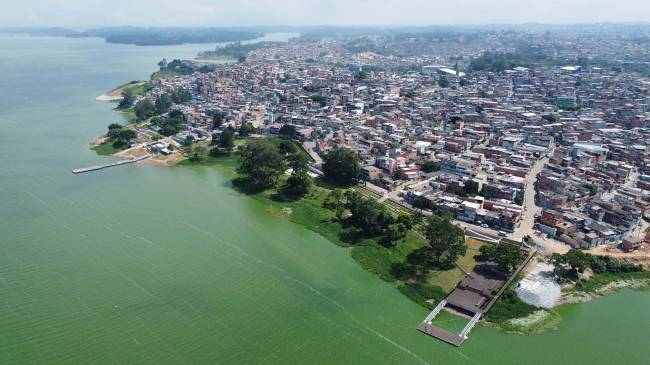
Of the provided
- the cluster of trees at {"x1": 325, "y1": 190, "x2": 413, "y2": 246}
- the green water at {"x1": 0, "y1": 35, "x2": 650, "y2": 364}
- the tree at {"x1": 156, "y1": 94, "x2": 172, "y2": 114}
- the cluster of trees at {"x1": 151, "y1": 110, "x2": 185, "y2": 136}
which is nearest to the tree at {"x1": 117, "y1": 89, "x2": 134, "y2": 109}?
the tree at {"x1": 156, "y1": 94, "x2": 172, "y2": 114}

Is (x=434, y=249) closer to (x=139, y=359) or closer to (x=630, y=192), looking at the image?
(x=139, y=359)

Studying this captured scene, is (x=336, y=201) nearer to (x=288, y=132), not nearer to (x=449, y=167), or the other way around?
(x=449, y=167)

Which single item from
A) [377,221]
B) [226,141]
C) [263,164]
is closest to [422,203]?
[377,221]

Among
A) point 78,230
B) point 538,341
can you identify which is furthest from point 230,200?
point 538,341

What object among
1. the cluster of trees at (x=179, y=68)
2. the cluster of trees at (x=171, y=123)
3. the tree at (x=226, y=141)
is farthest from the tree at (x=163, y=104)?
the cluster of trees at (x=179, y=68)

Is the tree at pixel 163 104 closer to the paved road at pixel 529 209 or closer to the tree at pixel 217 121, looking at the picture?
the tree at pixel 217 121
